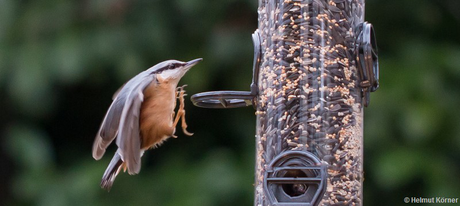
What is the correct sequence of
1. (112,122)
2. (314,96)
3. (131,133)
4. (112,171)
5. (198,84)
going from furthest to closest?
(198,84) < (112,171) < (112,122) < (131,133) < (314,96)

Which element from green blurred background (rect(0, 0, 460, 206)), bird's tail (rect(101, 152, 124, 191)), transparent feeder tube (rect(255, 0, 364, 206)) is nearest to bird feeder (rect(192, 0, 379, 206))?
transparent feeder tube (rect(255, 0, 364, 206))

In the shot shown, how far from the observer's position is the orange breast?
415 centimetres

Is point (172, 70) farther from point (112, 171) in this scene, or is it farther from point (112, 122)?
point (112, 171)

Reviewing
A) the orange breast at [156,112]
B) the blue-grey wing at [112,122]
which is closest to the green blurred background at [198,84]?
the orange breast at [156,112]

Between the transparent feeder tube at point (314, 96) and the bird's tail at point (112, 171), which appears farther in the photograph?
the bird's tail at point (112, 171)

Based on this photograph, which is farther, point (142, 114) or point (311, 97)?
point (142, 114)

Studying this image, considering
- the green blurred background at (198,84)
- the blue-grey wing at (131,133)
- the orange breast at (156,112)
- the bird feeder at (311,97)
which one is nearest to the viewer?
the bird feeder at (311,97)

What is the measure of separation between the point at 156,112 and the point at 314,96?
0.81m

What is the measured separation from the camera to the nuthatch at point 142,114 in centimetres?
390

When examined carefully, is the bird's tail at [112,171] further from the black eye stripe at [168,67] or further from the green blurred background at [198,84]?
the green blurred background at [198,84]

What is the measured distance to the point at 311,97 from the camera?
3.71 metres

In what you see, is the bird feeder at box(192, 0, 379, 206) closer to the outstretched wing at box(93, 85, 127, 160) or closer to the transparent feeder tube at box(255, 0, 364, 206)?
the transparent feeder tube at box(255, 0, 364, 206)

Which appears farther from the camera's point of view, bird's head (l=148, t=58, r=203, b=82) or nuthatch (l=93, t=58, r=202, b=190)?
bird's head (l=148, t=58, r=203, b=82)

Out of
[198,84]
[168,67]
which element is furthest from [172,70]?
[198,84]
